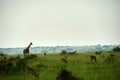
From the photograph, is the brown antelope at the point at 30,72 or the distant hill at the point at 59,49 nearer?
the brown antelope at the point at 30,72

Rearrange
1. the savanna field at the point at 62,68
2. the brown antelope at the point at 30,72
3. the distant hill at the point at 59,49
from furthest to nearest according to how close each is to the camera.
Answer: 1. the distant hill at the point at 59,49
2. the brown antelope at the point at 30,72
3. the savanna field at the point at 62,68

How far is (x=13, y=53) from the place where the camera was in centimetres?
1249

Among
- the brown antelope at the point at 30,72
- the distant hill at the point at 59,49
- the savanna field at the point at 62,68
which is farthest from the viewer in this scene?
the distant hill at the point at 59,49

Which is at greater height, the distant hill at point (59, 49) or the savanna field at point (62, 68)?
the distant hill at point (59, 49)

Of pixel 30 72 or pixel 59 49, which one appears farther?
pixel 59 49

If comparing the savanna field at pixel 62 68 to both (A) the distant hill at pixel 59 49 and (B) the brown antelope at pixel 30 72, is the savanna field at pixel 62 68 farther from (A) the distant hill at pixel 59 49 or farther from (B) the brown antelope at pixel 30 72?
(A) the distant hill at pixel 59 49

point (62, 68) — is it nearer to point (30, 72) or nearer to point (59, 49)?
point (30, 72)

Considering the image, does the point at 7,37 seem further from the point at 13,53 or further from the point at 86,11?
the point at 86,11

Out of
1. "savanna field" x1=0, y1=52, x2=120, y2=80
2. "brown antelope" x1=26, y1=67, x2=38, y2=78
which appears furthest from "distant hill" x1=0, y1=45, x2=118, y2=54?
"brown antelope" x1=26, y1=67, x2=38, y2=78

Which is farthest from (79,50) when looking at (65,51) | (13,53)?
(13,53)

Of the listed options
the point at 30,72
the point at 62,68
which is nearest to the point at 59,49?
the point at 62,68

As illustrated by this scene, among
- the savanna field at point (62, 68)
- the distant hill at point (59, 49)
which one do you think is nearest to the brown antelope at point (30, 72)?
the savanna field at point (62, 68)

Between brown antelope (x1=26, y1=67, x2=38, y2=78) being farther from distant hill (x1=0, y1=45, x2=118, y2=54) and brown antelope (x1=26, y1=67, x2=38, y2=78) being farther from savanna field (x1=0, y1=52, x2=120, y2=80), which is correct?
distant hill (x1=0, y1=45, x2=118, y2=54)

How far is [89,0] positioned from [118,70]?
4.75 meters
